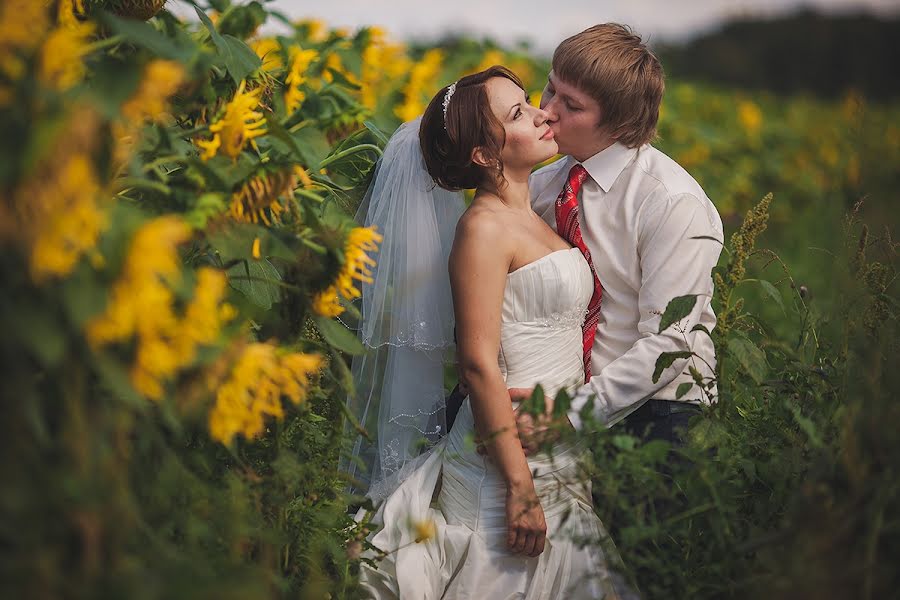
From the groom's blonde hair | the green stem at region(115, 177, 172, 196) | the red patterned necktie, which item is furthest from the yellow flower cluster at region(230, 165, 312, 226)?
the groom's blonde hair

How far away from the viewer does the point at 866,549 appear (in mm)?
1655

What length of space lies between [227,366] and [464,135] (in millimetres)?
1351

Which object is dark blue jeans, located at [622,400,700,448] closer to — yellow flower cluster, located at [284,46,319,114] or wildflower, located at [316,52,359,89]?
yellow flower cluster, located at [284,46,319,114]

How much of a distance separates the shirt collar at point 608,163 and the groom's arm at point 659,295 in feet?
0.60

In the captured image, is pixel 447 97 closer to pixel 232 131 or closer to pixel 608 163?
pixel 608 163

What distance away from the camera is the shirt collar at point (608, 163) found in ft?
9.17

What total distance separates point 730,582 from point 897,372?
21.8 inches

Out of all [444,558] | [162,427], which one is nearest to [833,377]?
[444,558]

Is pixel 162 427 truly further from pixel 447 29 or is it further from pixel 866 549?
pixel 447 29

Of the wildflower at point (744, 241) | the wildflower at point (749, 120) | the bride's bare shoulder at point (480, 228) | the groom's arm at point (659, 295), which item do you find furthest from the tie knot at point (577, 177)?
the wildflower at point (749, 120)

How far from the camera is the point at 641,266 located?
8.86 ft

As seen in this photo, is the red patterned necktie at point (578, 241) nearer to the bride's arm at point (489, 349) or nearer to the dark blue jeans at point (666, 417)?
the dark blue jeans at point (666, 417)

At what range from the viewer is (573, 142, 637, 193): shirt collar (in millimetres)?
2795

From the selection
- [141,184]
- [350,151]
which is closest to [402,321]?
[350,151]
